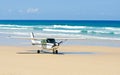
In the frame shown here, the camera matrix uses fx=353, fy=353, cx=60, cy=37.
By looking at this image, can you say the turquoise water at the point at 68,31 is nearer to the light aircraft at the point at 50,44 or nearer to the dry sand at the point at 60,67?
the light aircraft at the point at 50,44

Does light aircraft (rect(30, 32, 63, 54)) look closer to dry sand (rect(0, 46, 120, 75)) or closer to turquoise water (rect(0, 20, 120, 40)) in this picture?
dry sand (rect(0, 46, 120, 75))

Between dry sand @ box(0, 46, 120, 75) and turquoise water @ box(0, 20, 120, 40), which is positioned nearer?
dry sand @ box(0, 46, 120, 75)

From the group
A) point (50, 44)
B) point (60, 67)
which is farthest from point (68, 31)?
point (60, 67)

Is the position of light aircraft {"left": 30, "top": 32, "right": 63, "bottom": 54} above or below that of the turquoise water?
above

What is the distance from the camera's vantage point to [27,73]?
34.7 ft

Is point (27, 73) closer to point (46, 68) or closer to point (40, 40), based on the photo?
point (46, 68)

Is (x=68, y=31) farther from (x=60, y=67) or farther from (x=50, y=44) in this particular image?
(x=60, y=67)

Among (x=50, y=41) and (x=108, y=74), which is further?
(x=50, y=41)

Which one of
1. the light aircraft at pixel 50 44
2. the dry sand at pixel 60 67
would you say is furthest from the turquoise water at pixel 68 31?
the dry sand at pixel 60 67

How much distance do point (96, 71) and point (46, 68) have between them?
5.48 ft

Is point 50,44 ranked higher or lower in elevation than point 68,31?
higher

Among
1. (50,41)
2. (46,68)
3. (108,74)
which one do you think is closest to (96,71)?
(108,74)

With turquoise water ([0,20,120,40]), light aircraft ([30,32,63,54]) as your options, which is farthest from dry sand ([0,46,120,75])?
turquoise water ([0,20,120,40])

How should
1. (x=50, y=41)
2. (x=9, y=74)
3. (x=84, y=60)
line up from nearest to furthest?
(x=9, y=74), (x=84, y=60), (x=50, y=41)
